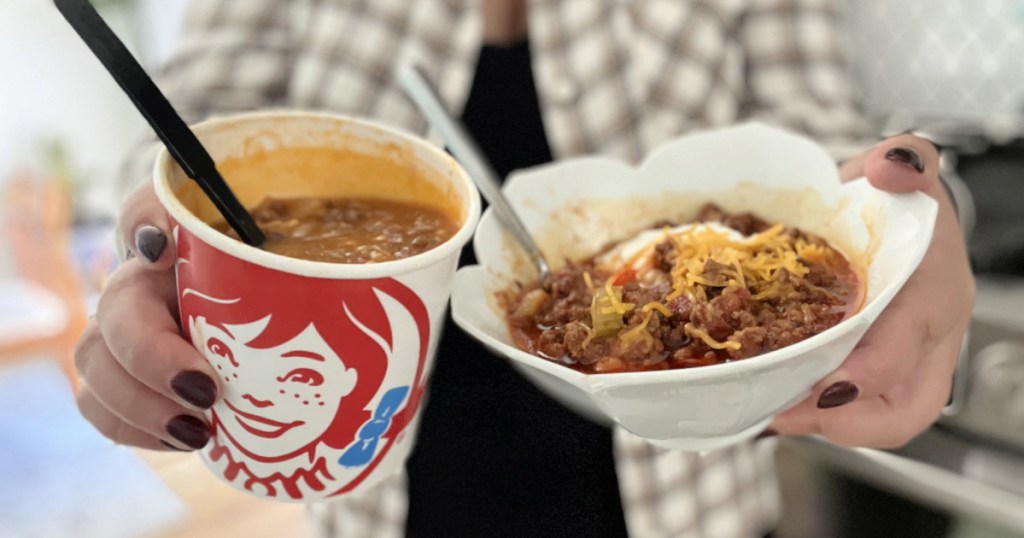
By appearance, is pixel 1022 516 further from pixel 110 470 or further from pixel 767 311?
pixel 110 470

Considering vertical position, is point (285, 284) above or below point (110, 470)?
above

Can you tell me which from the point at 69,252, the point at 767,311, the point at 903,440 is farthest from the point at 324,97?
the point at 69,252

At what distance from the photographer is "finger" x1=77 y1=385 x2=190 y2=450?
54 cm

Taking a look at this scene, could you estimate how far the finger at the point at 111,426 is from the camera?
540mm

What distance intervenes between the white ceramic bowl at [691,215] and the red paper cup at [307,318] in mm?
68

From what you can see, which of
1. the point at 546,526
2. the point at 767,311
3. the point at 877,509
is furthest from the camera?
the point at 877,509

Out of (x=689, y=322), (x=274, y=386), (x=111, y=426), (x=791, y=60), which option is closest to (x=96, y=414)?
(x=111, y=426)

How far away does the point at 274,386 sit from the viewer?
0.43m

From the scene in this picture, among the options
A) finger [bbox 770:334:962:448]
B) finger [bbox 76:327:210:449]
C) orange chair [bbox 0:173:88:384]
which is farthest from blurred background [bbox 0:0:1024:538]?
finger [bbox 770:334:962:448]

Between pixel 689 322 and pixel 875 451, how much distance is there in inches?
29.4

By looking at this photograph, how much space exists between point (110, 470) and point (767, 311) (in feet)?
4.06

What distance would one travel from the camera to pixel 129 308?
17.8 inches

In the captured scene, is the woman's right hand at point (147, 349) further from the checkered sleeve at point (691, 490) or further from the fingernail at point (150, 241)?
the checkered sleeve at point (691, 490)

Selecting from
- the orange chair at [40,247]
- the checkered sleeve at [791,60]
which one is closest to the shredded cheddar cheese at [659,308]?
the checkered sleeve at [791,60]
